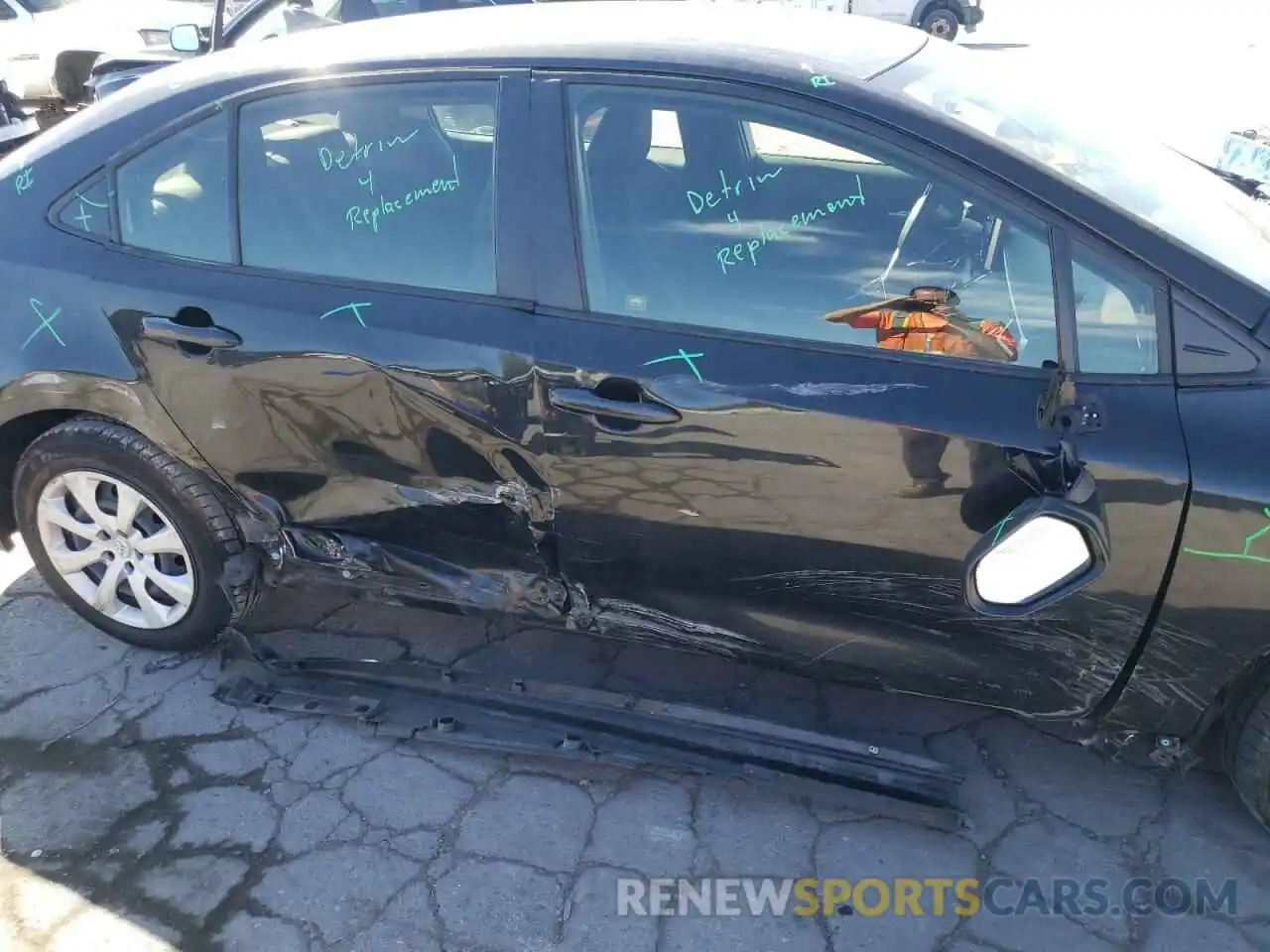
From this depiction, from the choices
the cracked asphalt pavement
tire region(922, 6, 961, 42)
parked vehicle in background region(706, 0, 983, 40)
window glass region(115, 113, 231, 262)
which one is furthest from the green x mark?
tire region(922, 6, 961, 42)

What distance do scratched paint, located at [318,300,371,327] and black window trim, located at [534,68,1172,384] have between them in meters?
0.46

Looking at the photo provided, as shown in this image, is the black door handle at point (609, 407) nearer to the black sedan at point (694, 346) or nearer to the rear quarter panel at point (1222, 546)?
the black sedan at point (694, 346)

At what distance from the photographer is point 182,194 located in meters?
2.44

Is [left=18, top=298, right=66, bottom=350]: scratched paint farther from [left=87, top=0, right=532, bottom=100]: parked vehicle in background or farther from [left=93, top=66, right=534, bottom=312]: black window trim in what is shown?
[left=87, top=0, right=532, bottom=100]: parked vehicle in background

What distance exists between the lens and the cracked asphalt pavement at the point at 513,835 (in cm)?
210

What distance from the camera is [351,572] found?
2.59m

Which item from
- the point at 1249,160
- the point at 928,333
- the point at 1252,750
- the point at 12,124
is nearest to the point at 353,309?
the point at 928,333

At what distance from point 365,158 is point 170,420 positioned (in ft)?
2.73

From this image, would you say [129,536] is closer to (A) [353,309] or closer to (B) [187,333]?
(B) [187,333]

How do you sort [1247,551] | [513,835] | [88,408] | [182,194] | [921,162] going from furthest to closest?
[88,408], [182,194], [513,835], [921,162], [1247,551]

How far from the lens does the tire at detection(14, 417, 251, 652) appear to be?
2586mm

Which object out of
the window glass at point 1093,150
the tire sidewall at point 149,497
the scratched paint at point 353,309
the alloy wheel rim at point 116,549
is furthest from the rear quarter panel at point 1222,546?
the alloy wheel rim at point 116,549

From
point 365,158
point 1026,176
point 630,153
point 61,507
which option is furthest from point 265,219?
point 1026,176

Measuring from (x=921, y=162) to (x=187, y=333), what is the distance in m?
1.74
